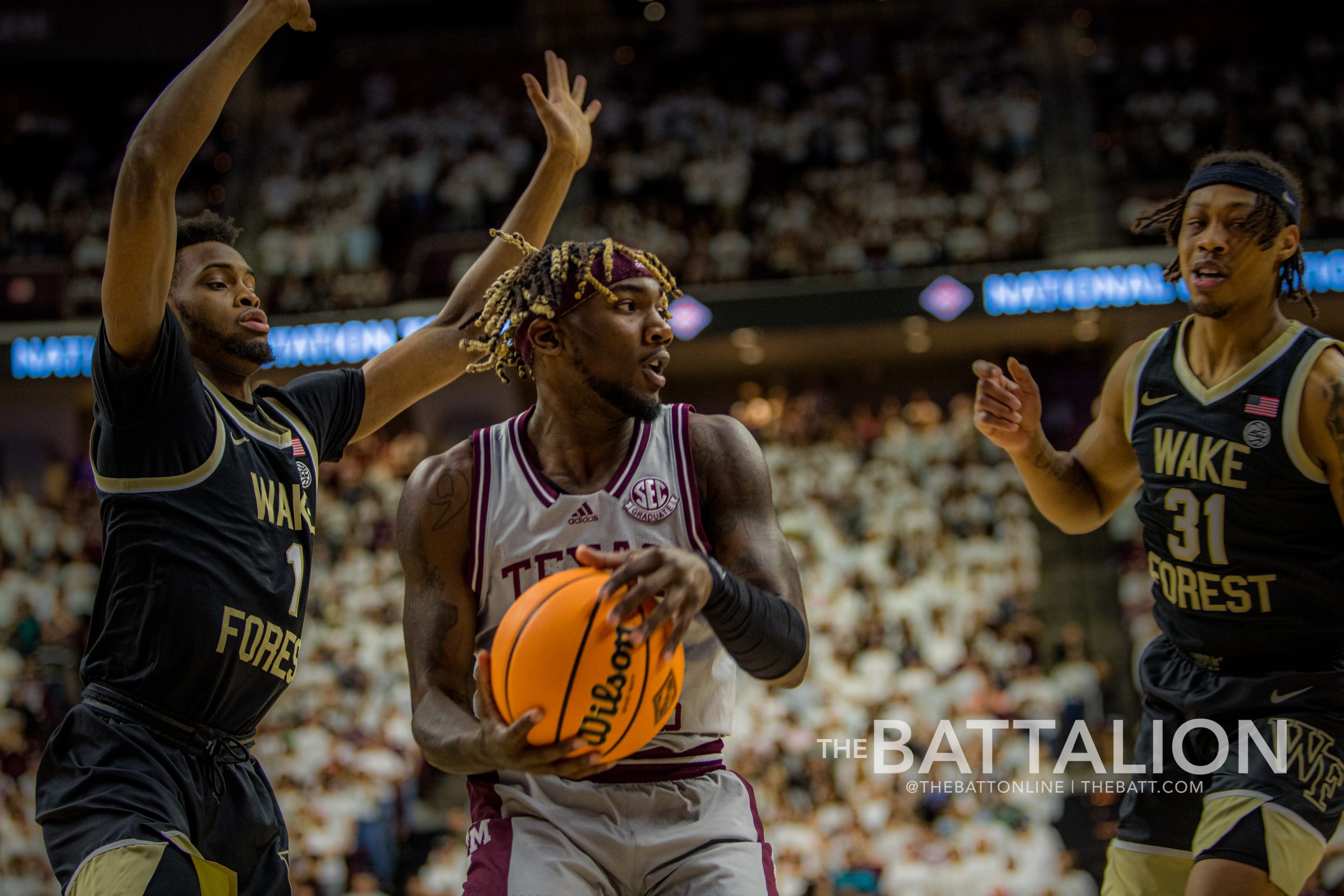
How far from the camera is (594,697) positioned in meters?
2.75

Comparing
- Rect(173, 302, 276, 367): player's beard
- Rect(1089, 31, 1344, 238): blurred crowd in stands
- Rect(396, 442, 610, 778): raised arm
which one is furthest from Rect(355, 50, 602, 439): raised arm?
Rect(1089, 31, 1344, 238): blurred crowd in stands

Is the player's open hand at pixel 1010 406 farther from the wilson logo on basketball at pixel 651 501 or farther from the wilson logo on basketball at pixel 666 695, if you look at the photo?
the wilson logo on basketball at pixel 666 695

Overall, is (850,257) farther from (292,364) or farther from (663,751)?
(663,751)

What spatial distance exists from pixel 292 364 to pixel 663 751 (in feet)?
49.7

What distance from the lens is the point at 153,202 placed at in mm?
3326

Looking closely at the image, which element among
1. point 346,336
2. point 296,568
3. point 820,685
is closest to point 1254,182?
point 296,568

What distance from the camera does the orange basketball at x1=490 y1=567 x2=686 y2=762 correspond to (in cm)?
274

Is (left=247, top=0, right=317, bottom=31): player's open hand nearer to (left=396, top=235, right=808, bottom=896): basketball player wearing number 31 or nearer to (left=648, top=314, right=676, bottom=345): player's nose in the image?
(left=396, top=235, right=808, bottom=896): basketball player wearing number 31

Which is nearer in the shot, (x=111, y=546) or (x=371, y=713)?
(x=111, y=546)

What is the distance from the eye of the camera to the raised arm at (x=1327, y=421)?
3758 millimetres

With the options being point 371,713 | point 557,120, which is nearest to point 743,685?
point 371,713

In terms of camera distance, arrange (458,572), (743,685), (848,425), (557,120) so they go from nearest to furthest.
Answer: (458,572), (557,120), (743,685), (848,425)

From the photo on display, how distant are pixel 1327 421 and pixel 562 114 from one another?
263 centimetres

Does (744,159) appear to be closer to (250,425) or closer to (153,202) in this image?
(250,425)
